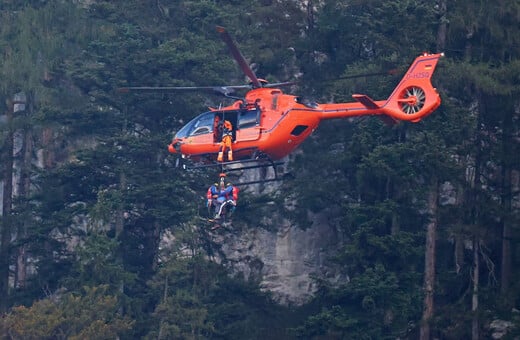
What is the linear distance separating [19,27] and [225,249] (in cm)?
1045

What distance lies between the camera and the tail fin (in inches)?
1106

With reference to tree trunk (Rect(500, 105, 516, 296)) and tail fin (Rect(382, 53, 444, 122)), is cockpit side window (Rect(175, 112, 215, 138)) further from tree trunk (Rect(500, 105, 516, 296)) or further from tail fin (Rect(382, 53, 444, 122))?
tree trunk (Rect(500, 105, 516, 296))

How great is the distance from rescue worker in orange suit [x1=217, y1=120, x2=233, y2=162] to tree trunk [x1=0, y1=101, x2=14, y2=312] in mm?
9902

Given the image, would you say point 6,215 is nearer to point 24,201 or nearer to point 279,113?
point 24,201

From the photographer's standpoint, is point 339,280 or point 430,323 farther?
point 339,280

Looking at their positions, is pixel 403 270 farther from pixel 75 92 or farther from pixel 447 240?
pixel 75 92

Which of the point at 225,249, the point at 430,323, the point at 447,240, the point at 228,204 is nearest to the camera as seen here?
the point at 228,204

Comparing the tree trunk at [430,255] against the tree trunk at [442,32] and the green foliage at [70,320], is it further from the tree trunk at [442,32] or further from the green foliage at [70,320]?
the green foliage at [70,320]

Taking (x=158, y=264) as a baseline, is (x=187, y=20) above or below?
above

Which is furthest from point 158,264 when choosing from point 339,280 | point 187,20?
point 187,20

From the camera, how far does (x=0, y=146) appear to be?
36031 mm

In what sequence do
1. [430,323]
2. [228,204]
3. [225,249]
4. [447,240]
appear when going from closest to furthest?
[228,204]
[430,323]
[447,240]
[225,249]

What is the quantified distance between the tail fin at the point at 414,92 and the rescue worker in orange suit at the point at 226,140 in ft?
13.8

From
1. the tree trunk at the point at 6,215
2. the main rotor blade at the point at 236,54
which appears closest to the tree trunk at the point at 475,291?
the main rotor blade at the point at 236,54
